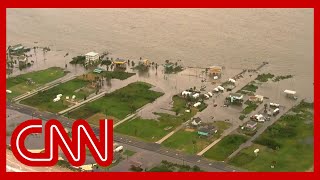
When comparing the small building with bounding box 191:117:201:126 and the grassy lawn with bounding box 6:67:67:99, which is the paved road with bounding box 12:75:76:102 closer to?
the grassy lawn with bounding box 6:67:67:99

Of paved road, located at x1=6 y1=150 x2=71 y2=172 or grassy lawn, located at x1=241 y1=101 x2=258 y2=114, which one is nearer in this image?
paved road, located at x1=6 y1=150 x2=71 y2=172

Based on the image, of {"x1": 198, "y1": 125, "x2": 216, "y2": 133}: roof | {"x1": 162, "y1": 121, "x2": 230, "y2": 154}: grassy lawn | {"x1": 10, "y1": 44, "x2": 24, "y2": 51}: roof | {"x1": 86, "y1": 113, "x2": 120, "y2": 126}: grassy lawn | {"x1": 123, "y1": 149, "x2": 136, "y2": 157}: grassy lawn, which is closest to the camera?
{"x1": 123, "y1": 149, "x2": 136, "y2": 157}: grassy lawn

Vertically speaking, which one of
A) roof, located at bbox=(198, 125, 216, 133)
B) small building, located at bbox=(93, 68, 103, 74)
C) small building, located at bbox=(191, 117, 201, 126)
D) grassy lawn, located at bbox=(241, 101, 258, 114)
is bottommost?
roof, located at bbox=(198, 125, 216, 133)

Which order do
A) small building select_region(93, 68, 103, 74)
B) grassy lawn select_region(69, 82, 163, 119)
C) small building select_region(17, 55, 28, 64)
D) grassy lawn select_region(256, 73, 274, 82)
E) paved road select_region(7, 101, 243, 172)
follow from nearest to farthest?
paved road select_region(7, 101, 243, 172) → grassy lawn select_region(69, 82, 163, 119) → grassy lawn select_region(256, 73, 274, 82) → small building select_region(93, 68, 103, 74) → small building select_region(17, 55, 28, 64)

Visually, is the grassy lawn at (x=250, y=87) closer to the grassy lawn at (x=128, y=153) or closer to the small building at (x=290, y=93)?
the small building at (x=290, y=93)

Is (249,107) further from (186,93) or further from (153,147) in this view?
(153,147)

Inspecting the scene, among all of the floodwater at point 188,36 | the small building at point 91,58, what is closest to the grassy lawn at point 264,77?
the floodwater at point 188,36

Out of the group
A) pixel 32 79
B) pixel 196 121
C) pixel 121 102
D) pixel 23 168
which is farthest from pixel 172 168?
pixel 32 79

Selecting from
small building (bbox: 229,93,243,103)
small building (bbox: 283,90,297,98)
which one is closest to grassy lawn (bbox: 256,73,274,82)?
small building (bbox: 283,90,297,98)

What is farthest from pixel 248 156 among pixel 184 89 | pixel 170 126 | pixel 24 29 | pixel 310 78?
pixel 24 29
